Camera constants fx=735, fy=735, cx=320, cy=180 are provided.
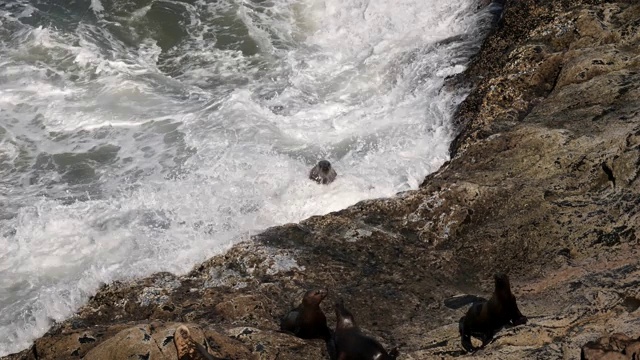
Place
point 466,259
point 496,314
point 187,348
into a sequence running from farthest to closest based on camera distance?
1. point 466,259
2. point 496,314
3. point 187,348

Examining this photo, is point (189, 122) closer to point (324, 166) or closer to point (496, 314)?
point (324, 166)

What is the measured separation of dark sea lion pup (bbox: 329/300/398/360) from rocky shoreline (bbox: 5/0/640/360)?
0.44 meters

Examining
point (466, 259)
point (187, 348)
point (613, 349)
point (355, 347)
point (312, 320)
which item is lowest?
point (466, 259)

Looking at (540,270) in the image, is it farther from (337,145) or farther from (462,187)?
(337,145)

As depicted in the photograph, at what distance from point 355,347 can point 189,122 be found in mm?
8752

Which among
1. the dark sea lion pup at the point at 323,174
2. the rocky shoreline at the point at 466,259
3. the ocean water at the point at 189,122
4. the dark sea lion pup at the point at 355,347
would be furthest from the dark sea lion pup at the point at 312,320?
the dark sea lion pup at the point at 323,174

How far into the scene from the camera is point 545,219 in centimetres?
720

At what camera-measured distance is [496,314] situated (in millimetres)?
5531

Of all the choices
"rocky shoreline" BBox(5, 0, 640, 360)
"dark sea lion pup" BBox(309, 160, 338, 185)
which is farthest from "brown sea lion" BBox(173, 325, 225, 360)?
"dark sea lion pup" BBox(309, 160, 338, 185)

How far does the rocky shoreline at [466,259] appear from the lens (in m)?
5.66

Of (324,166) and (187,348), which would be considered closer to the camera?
(187,348)

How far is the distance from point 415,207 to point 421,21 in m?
8.29

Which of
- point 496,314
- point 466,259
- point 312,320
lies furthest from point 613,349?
point 466,259

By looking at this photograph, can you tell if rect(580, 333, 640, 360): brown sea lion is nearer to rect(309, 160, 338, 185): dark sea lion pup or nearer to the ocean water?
the ocean water
